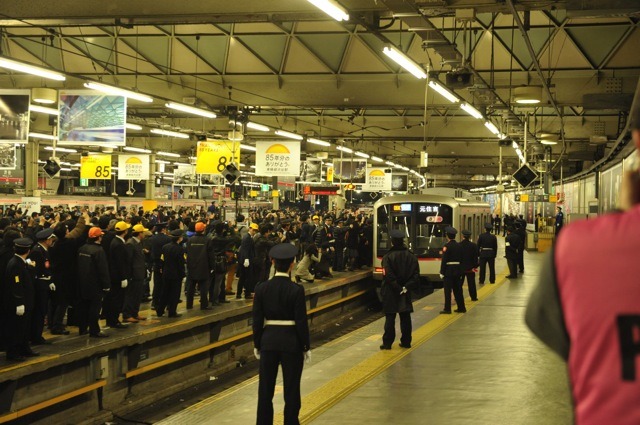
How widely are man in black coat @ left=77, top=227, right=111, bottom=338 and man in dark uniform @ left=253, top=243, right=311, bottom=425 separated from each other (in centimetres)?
541

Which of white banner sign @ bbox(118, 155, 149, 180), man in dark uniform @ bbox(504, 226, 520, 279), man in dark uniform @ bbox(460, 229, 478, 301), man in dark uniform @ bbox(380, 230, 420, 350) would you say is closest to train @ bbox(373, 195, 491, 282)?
man in dark uniform @ bbox(504, 226, 520, 279)

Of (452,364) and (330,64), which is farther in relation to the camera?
(330,64)

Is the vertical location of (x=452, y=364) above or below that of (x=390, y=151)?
below

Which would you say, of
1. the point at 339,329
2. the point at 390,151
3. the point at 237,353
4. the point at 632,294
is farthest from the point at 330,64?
the point at 390,151

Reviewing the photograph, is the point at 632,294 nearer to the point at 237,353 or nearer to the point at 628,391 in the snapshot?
the point at 628,391

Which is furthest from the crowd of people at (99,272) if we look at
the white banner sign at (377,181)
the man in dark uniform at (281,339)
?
the white banner sign at (377,181)

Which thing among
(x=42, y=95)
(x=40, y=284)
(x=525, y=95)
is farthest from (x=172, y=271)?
(x=525, y=95)

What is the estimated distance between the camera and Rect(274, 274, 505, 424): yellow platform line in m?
7.91

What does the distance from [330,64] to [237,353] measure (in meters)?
8.33

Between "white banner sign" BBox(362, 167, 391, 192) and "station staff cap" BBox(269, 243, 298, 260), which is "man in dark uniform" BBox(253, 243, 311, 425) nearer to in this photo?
"station staff cap" BBox(269, 243, 298, 260)

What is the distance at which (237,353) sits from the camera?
627 inches

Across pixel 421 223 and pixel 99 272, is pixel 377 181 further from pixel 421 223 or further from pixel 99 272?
pixel 99 272

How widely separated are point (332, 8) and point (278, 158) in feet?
52.3

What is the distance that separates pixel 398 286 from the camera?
11016mm
